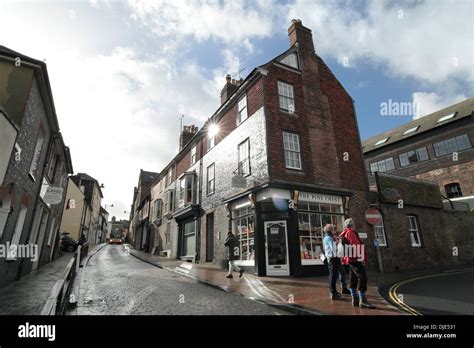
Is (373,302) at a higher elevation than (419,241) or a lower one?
lower

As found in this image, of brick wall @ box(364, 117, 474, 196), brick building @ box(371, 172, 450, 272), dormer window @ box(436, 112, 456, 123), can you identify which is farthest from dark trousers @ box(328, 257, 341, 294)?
dormer window @ box(436, 112, 456, 123)

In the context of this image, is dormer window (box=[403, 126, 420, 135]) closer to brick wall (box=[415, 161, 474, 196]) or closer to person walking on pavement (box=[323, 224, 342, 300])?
brick wall (box=[415, 161, 474, 196])

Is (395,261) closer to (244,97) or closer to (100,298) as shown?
(244,97)

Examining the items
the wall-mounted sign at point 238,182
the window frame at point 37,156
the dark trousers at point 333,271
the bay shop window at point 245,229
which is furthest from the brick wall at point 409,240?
the window frame at point 37,156

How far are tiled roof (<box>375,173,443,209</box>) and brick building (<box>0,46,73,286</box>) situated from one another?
54.2ft

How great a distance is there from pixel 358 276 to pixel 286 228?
222 inches

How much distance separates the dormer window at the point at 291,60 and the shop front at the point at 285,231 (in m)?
7.90

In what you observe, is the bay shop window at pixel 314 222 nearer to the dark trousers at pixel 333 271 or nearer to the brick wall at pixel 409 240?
the brick wall at pixel 409 240

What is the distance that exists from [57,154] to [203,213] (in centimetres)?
908

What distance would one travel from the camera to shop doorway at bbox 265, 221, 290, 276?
36.6 ft

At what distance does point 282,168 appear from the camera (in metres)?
12.4

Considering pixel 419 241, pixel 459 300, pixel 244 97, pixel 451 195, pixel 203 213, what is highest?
pixel 244 97

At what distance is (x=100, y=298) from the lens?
254 inches
